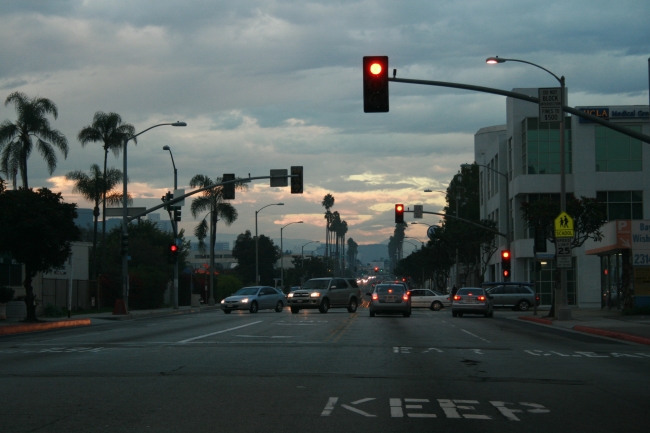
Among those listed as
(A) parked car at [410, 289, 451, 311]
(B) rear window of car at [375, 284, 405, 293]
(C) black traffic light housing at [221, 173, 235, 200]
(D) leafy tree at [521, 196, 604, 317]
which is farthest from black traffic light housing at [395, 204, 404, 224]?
(C) black traffic light housing at [221, 173, 235, 200]

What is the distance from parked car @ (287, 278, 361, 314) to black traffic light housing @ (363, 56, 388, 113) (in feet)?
68.2

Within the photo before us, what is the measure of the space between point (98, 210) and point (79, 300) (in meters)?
18.3

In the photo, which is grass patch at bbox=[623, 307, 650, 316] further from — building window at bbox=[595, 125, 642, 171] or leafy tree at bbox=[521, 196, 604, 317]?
building window at bbox=[595, 125, 642, 171]

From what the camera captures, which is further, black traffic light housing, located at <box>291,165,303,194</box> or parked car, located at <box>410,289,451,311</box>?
parked car, located at <box>410,289,451,311</box>

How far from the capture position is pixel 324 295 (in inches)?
1540

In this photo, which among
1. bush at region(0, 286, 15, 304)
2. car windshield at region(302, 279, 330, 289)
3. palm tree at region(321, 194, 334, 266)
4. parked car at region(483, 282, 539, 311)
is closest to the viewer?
bush at region(0, 286, 15, 304)

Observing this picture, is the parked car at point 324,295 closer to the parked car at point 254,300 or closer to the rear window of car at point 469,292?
the parked car at point 254,300

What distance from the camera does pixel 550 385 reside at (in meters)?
12.1

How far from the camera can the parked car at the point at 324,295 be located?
38688 mm

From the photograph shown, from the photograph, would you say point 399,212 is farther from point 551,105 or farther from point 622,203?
point 551,105

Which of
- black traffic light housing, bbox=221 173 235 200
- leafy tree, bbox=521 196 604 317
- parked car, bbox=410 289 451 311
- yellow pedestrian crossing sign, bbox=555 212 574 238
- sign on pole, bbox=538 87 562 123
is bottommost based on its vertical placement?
parked car, bbox=410 289 451 311

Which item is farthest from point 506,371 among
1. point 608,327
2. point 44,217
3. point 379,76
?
point 44,217

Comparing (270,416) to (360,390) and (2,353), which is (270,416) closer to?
(360,390)

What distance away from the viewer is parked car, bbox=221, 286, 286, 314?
140 feet
